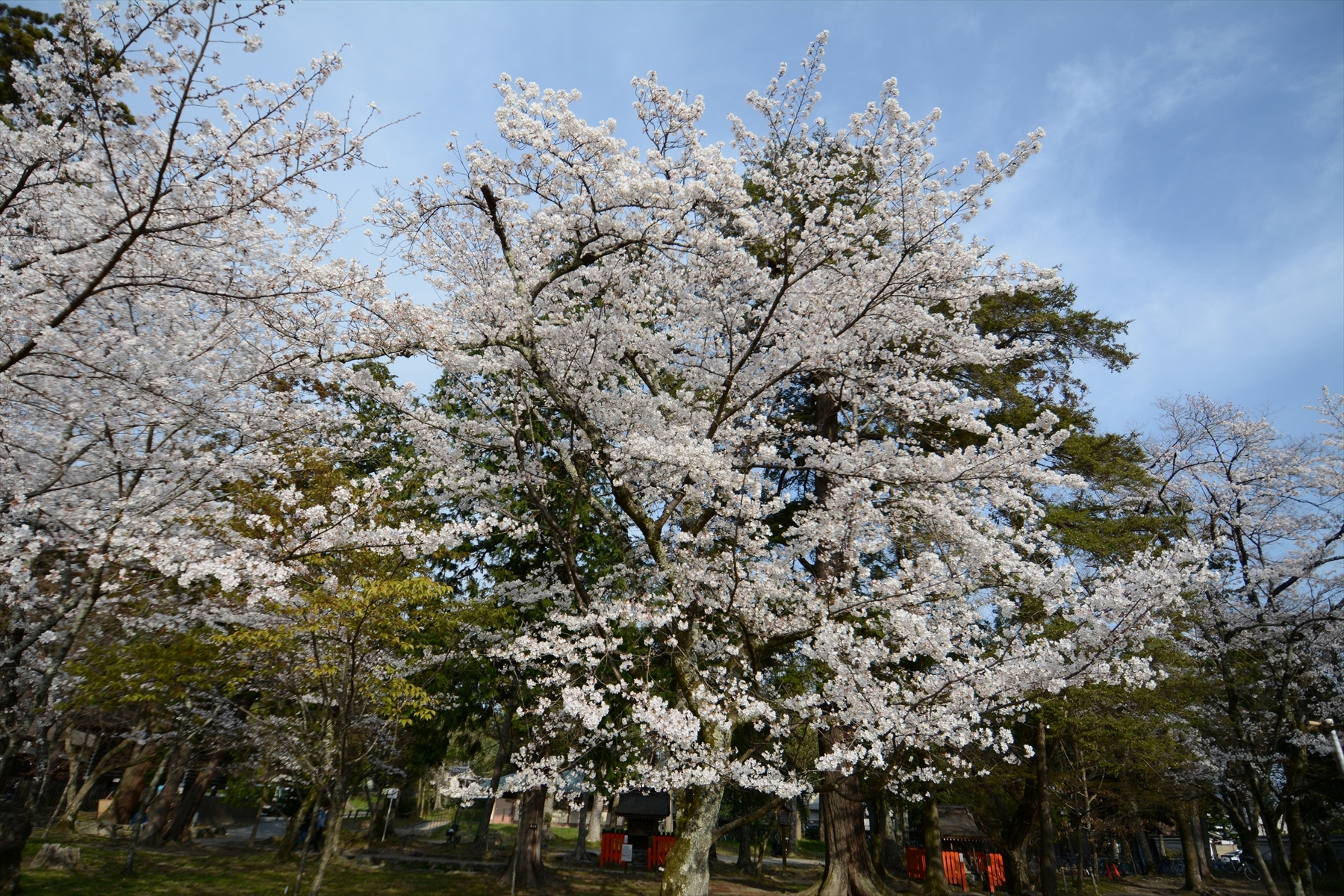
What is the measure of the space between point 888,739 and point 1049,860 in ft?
35.4

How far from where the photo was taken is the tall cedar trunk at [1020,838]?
16531mm

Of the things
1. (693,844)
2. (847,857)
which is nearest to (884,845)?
(847,857)

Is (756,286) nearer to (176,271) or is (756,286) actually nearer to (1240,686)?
(176,271)

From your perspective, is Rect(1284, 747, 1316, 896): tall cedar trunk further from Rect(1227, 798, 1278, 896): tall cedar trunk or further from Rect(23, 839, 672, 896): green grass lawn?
Rect(23, 839, 672, 896): green grass lawn

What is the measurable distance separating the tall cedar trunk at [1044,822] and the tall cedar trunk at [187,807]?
69.7 feet

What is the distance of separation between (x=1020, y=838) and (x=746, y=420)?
603 inches

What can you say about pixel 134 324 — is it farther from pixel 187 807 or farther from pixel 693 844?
pixel 187 807

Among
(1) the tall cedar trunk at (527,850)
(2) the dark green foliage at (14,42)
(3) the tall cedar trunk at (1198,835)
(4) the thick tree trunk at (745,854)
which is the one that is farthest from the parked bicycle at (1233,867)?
(2) the dark green foliage at (14,42)

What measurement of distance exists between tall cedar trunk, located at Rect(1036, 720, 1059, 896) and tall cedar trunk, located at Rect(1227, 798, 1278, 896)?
455cm

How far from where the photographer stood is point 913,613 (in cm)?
809

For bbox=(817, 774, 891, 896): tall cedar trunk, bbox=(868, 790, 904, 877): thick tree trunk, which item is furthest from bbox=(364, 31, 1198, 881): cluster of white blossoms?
bbox=(868, 790, 904, 877): thick tree trunk

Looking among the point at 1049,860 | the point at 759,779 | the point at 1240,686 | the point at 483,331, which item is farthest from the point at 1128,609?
the point at 1240,686

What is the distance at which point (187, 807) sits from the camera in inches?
776

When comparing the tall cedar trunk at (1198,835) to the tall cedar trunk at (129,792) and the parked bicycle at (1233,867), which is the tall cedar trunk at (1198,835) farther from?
the tall cedar trunk at (129,792)
